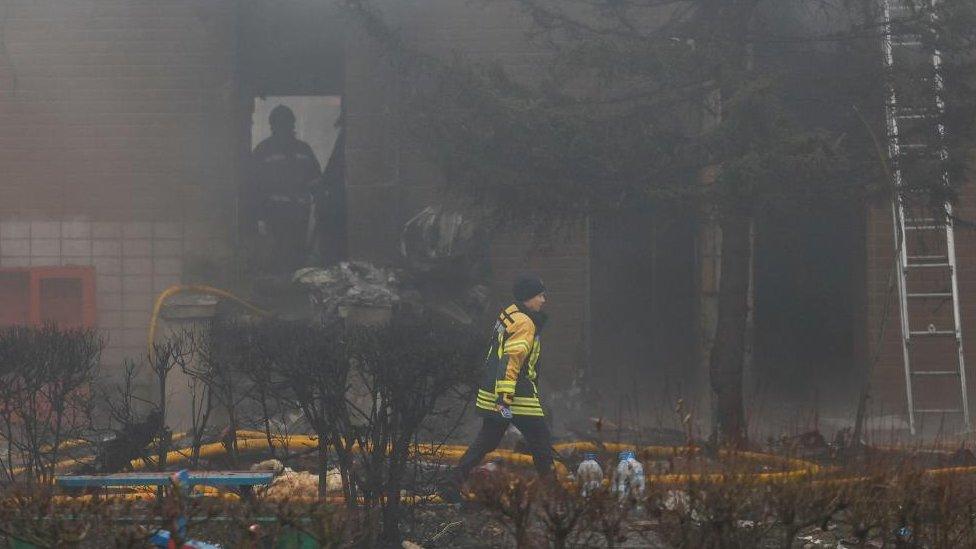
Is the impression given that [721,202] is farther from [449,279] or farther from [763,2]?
[449,279]

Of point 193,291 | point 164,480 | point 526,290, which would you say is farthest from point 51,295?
point 164,480

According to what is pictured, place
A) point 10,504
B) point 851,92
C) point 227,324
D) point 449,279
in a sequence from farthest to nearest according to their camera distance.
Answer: point 449,279 → point 851,92 → point 227,324 → point 10,504

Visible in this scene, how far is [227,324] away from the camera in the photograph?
9.99m

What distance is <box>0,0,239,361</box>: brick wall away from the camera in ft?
49.5

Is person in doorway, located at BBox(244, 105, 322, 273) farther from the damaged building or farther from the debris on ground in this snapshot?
the debris on ground

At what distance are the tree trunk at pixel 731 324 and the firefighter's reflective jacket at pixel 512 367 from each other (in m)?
2.88

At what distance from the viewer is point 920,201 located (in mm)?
10664

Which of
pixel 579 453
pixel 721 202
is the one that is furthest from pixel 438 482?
pixel 721 202

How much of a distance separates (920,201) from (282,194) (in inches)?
302

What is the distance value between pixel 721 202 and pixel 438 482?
3.87 metres

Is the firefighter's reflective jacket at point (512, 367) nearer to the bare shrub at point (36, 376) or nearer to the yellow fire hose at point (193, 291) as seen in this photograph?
the bare shrub at point (36, 376)

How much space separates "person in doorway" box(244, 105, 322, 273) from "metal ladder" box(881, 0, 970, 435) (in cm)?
683

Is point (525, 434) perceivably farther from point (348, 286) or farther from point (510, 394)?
point (348, 286)

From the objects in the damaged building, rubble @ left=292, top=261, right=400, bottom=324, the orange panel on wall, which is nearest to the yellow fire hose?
rubble @ left=292, top=261, right=400, bottom=324
